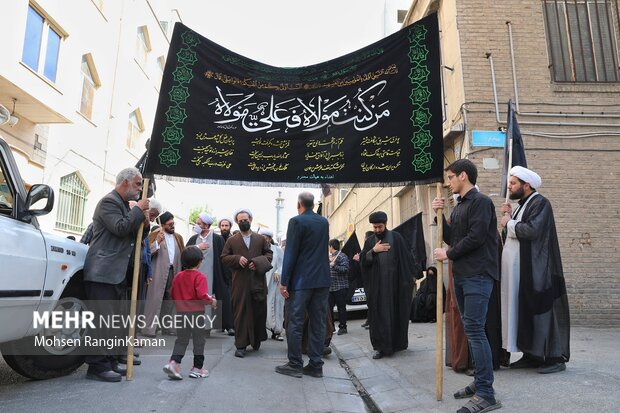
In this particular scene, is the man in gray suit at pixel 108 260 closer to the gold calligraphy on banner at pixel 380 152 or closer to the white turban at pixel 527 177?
the gold calligraphy on banner at pixel 380 152

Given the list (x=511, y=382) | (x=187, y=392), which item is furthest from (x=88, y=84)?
(x=511, y=382)

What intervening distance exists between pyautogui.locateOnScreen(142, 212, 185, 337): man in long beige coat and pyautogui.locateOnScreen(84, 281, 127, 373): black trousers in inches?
83.2

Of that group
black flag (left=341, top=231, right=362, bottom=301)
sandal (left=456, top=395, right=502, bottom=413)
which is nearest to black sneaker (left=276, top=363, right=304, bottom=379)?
sandal (left=456, top=395, right=502, bottom=413)

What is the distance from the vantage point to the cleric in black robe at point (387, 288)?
6.08 metres

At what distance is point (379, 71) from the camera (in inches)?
194

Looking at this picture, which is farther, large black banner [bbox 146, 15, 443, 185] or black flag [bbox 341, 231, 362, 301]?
black flag [bbox 341, 231, 362, 301]

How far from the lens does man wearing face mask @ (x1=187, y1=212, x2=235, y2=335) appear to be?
7.71m

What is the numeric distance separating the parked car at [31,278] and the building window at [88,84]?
38.8 ft

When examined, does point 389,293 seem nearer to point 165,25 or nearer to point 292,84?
point 292,84

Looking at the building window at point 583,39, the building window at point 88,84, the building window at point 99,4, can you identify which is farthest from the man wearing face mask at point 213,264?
the building window at point 99,4

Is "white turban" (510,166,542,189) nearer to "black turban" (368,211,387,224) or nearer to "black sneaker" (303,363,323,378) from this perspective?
"black turban" (368,211,387,224)

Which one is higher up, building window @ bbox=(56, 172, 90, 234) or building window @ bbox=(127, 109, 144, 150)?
building window @ bbox=(127, 109, 144, 150)

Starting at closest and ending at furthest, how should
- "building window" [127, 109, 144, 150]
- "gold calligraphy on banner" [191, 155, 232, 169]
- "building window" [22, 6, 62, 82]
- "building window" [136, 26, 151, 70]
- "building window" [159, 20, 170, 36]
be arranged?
1. "gold calligraphy on banner" [191, 155, 232, 169]
2. "building window" [22, 6, 62, 82]
3. "building window" [127, 109, 144, 150]
4. "building window" [136, 26, 151, 70]
5. "building window" [159, 20, 170, 36]

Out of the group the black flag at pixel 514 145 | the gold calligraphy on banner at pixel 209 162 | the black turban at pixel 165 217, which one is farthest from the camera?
the black turban at pixel 165 217
